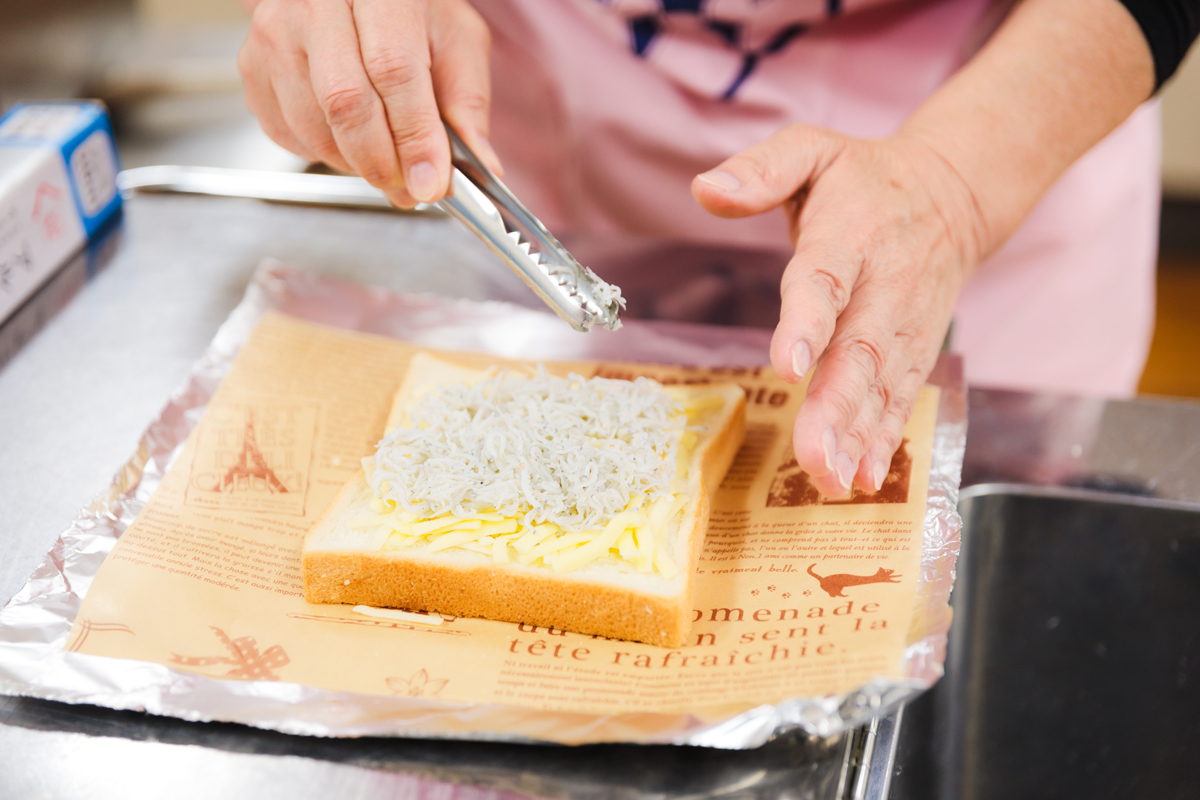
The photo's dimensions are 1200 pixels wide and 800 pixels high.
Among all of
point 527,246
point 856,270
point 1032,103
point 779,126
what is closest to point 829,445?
point 856,270

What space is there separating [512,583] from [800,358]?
0.48 meters

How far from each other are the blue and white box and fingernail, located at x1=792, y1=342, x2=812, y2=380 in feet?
4.92

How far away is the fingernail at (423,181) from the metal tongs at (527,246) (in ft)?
0.09

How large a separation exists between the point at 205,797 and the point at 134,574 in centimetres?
38

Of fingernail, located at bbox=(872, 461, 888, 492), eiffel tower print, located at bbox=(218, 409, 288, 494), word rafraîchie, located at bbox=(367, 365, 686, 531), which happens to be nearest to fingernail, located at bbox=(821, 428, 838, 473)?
fingernail, located at bbox=(872, 461, 888, 492)

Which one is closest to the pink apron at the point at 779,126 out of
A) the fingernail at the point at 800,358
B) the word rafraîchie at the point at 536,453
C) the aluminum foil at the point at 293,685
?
the aluminum foil at the point at 293,685

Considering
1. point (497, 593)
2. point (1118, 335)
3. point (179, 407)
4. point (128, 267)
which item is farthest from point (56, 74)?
point (1118, 335)

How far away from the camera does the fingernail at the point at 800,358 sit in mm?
1229

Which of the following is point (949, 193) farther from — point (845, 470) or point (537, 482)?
point (537, 482)

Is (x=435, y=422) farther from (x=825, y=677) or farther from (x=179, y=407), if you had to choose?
(x=825, y=677)

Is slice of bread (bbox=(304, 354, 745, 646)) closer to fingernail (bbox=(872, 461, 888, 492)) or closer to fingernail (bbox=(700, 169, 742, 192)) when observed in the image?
fingernail (bbox=(872, 461, 888, 492))

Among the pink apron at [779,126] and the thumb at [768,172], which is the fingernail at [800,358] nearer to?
the thumb at [768,172]

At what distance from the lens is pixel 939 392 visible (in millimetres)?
1622

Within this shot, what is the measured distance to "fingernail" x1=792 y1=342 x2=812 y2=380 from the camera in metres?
1.23
